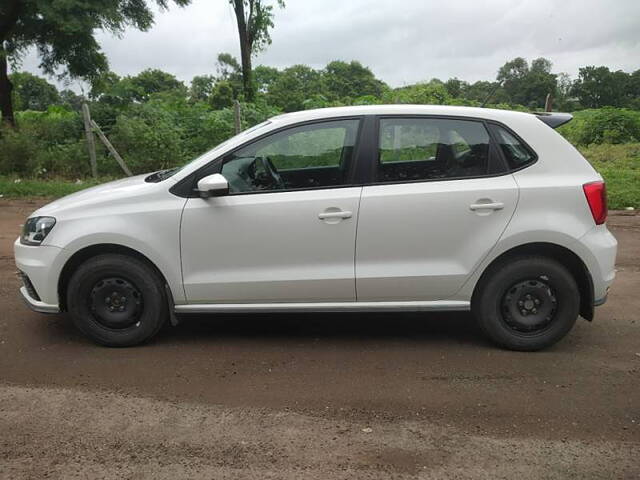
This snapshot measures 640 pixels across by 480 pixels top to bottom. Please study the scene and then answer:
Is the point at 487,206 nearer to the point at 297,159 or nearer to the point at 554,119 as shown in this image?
the point at 554,119

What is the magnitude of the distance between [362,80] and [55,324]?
1794 inches

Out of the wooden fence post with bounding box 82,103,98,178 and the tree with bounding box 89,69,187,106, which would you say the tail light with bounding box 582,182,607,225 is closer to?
the wooden fence post with bounding box 82,103,98,178

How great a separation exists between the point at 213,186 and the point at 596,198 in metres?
2.72

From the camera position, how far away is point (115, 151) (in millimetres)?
13055

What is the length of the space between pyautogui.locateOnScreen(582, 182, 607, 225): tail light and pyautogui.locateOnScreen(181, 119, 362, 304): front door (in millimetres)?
1643

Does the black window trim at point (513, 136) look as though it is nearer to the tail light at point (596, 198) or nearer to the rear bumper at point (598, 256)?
the tail light at point (596, 198)

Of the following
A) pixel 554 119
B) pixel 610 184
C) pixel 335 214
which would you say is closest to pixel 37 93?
pixel 610 184

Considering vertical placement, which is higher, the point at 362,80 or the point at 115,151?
the point at 362,80

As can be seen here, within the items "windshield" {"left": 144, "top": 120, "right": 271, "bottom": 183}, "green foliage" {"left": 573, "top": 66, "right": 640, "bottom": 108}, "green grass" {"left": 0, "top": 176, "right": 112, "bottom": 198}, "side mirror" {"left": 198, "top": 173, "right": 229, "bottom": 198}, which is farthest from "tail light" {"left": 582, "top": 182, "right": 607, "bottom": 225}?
"green foliage" {"left": 573, "top": 66, "right": 640, "bottom": 108}

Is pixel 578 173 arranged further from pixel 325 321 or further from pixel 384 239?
pixel 325 321

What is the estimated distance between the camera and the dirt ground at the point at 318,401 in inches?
118

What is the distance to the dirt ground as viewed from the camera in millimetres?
3002

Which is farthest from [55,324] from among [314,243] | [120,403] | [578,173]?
[578,173]

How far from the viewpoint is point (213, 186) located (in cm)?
421
